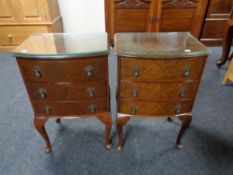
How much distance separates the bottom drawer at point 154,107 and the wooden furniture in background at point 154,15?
6.39 ft

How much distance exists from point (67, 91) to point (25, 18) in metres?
2.16

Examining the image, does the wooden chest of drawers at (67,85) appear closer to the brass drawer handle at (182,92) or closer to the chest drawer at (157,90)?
the chest drawer at (157,90)

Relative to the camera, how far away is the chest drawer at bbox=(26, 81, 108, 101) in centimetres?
96

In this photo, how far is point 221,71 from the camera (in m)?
2.36

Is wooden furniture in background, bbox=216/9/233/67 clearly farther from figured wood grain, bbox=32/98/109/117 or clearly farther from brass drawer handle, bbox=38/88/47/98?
brass drawer handle, bbox=38/88/47/98

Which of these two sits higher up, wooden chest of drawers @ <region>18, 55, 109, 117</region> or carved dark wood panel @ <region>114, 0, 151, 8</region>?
carved dark wood panel @ <region>114, 0, 151, 8</region>

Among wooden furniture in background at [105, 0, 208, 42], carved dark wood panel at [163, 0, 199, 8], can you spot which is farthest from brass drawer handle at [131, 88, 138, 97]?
carved dark wood panel at [163, 0, 199, 8]

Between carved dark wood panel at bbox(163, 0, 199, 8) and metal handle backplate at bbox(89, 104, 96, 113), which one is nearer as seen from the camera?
metal handle backplate at bbox(89, 104, 96, 113)

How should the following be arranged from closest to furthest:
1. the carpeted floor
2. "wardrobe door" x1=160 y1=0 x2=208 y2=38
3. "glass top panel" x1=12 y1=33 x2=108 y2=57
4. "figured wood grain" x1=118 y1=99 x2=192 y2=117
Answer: "glass top panel" x1=12 y1=33 x2=108 y2=57, "figured wood grain" x1=118 y1=99 x2=192 y2=117, the carpeted floor, "wardrobe door" x1=160 y1=0 x2=208 y2=38

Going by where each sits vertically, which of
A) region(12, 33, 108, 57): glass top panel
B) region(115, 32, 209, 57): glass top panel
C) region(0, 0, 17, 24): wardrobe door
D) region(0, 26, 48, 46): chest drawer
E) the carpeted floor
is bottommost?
the carpeted floor

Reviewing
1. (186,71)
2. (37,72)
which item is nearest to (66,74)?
(37,72)

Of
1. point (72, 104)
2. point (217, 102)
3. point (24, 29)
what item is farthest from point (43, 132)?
point (24, 29)

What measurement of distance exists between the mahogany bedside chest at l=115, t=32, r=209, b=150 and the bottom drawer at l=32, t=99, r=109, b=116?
0.13 m

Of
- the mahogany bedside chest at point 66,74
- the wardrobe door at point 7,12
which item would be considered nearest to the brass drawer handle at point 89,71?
the mahogany bedside chest at point 66,74
